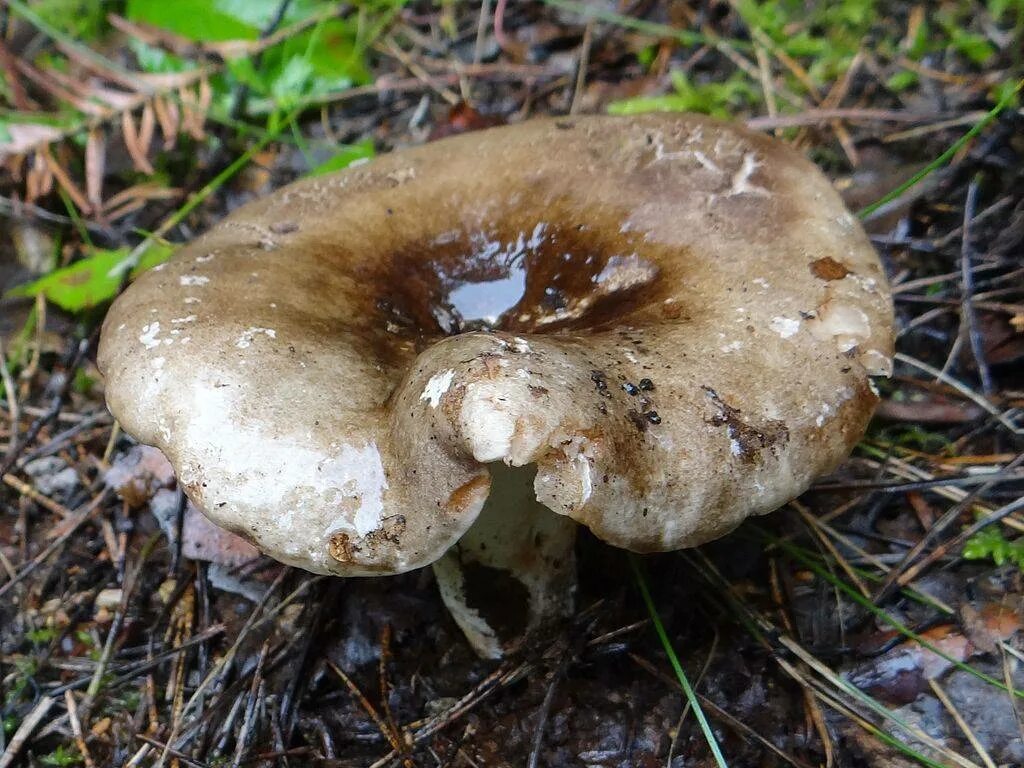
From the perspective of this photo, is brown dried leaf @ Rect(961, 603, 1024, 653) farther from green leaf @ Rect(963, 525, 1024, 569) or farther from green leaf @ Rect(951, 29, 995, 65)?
green leaf @ Rect(951, 29, 995, 65)

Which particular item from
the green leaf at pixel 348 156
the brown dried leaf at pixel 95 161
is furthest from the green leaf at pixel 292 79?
the brown dried leaf at pixel 95 161

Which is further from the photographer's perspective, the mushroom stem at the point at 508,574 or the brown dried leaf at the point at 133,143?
the brown dried leaf at the point at 133,143

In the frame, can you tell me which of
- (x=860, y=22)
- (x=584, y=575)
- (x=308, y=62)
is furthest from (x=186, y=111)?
(x=860, y=22)

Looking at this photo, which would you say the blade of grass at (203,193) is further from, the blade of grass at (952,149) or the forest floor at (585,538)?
the blade of grass at (952,149)

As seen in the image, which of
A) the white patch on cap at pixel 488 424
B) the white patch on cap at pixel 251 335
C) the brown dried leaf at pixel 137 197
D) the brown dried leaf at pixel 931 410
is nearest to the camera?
the white patch on cap at pixel 488 424

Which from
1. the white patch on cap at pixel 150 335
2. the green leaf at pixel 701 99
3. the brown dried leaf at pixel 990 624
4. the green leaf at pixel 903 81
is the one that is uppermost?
the green leaf at pixel 903 81

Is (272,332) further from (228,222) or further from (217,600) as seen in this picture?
(217,600)

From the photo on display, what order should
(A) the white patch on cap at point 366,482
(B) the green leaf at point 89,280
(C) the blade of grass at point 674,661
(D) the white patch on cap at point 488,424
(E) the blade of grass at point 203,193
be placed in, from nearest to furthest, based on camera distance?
(D) the white patch on cap at point 488,424, (A) the white patch on cap at point 366,482, (C) the blade of grass at point 674,661, (B) the green leaf at point 89,280, (E) the blade of grass at point 203,193

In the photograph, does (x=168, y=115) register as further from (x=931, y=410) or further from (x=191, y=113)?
(x=931, y=410)

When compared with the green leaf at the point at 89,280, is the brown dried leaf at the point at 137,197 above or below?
above
